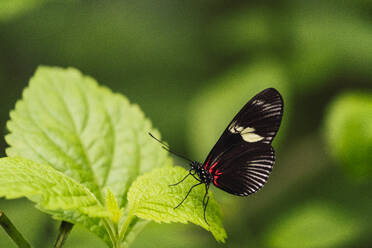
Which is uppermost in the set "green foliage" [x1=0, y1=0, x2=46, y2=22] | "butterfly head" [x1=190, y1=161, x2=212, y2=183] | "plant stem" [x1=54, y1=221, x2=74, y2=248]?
"green foliage" [x1=0, y1=0, x2=46, y2=22]

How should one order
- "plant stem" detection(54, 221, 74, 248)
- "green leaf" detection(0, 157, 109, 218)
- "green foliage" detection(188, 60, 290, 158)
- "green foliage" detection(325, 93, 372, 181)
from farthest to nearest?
1. "green foliage" detection(188, 60, 290, 158)
2. "green foliage" detection(325, 93, 372, 181)
3. "plant stem" detection(54, 221, 74, 248)
4. "green leaf" detection(0, 157, 109, 218)

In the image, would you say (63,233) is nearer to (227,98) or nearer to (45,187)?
(45,187)

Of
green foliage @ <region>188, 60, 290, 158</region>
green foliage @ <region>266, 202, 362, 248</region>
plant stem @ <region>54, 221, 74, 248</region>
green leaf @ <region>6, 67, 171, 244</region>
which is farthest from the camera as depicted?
green foliage @ <region>188, 60, 290, 158</region>

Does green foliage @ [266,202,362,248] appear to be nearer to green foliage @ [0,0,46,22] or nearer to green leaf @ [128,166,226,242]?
green leaf @ [128,166,226,242]

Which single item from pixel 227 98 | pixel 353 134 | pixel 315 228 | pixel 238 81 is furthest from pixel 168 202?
pixel 238 81

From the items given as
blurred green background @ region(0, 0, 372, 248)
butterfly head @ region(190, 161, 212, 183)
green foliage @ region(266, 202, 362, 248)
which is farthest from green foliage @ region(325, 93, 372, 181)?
butterfly head @ region(190, 161, 212, 183)

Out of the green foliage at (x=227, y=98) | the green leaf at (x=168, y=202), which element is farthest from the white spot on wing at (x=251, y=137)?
the green foliage at (x=227, y=98)
